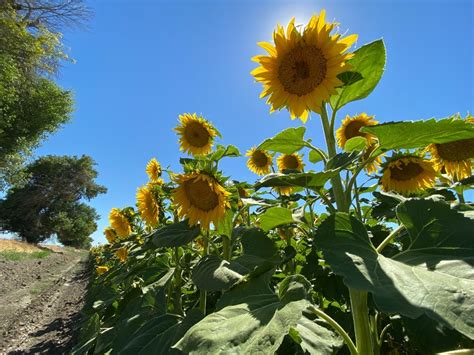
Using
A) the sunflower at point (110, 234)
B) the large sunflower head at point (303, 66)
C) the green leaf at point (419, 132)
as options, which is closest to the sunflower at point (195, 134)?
the large sunflower head at point (303, 66)

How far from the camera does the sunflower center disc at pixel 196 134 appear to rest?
90.2 inches

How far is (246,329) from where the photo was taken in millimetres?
655

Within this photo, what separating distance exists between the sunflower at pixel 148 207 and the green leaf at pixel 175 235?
83 centimetres

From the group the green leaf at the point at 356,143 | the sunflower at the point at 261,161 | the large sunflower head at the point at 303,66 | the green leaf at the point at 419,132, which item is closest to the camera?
the green leaf at the point at 419,132

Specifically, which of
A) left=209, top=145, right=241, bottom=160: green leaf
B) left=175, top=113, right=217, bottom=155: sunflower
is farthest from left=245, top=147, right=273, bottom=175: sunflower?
left=209, top=145, right=241, bottom=160: green leaf

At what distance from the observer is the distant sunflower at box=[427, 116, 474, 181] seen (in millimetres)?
1313

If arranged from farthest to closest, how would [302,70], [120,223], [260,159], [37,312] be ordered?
1. [37,312]
2. [120,223]
3. [260,159]
4. [302,70]

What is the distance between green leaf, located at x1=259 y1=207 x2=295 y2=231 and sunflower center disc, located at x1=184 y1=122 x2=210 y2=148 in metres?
1.35

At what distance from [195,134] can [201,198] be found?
0.94 meters

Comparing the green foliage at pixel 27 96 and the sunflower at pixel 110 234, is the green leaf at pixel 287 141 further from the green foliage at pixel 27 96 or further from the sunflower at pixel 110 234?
the green foliage at pixel 27 96

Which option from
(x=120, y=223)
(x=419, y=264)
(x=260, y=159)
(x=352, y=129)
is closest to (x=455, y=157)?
(x=352, y=129)

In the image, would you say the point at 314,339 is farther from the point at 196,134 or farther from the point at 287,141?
the point at 196,134

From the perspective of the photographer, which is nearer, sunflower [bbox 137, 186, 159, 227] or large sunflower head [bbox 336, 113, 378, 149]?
large sunflower head [bbox 336, 113, 378, 149]

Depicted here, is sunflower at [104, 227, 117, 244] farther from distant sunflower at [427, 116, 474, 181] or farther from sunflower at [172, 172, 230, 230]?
distant sunflower at [427, 116, 474, 181]
